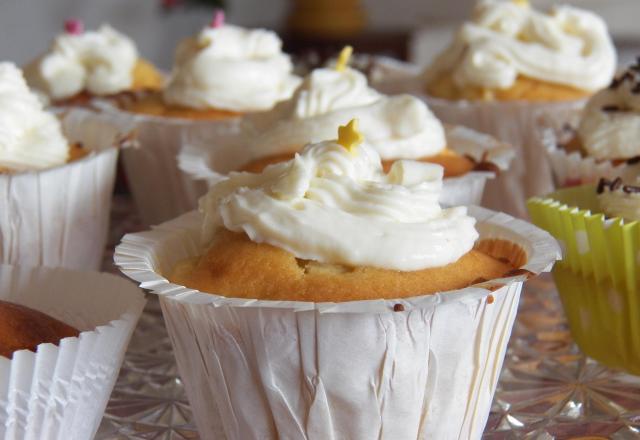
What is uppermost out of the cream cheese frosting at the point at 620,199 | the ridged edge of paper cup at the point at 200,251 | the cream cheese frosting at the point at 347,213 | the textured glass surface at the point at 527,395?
the cream cheese frosting at the point at 347,213

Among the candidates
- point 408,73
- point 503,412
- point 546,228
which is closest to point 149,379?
point 503,412

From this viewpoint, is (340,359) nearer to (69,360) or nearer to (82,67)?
(69,360)

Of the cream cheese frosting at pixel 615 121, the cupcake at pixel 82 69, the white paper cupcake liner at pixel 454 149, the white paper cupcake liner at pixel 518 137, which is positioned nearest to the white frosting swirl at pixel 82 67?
the cupcake at pixel 82 69

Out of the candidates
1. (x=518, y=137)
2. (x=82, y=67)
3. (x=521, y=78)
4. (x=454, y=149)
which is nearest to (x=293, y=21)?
(x=82, y=67)

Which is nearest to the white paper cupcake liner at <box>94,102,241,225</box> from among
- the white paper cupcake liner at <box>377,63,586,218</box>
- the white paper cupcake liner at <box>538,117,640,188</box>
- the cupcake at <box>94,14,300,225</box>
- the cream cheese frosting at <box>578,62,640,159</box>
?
the cupcake at <box>94,14,300,225</box>

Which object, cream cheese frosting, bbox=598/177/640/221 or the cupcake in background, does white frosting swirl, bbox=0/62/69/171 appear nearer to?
the cupcake in background

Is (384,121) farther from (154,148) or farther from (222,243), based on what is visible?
(154,148)

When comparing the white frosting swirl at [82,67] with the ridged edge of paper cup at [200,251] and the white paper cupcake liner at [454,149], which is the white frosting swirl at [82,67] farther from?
the ridged edge of paper cup at [200,251]

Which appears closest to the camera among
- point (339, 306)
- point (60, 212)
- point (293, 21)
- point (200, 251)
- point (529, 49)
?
point (339, 306)
